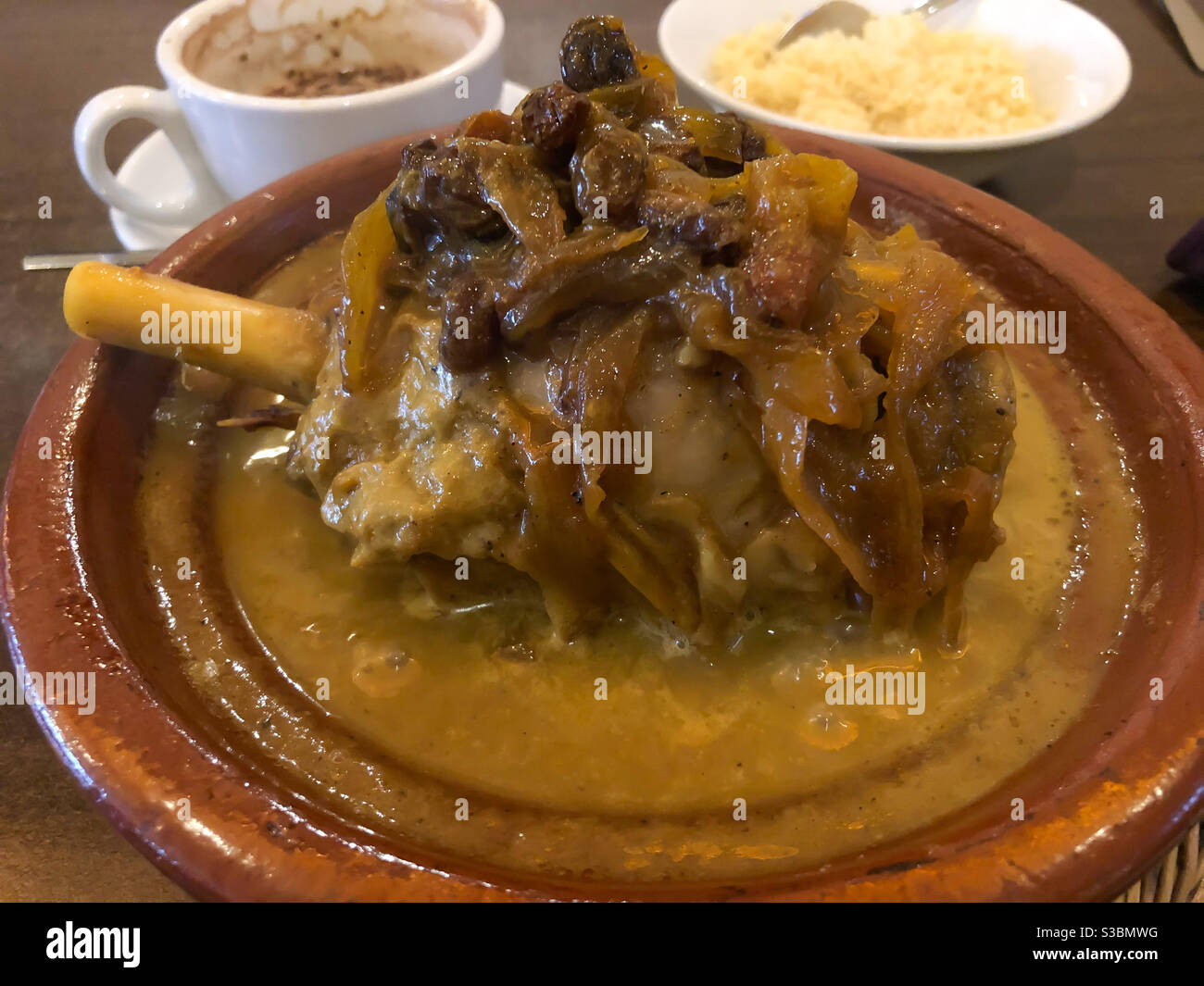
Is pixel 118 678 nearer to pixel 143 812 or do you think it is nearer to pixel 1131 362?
pixel 143 812

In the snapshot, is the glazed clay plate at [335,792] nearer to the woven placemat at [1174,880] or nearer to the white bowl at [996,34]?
the woven placemat at [1174,880]

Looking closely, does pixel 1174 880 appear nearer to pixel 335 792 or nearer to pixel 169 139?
pixel 335 792

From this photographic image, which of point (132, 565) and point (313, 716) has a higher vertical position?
point (132, 565)

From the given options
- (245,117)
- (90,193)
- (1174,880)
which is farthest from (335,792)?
(90,193)

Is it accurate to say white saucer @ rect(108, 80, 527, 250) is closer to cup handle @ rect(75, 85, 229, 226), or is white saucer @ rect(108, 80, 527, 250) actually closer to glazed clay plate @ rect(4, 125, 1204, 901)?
cup handle @ rect(75, 85, 229, 226)

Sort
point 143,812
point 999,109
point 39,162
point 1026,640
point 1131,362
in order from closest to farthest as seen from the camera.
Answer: point 143,812 < point 1026,640 < point 1131,362 < point 999,109 < point 39,162

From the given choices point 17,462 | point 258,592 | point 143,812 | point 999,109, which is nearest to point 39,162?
point 17,462

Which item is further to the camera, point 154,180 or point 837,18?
point 837,18
